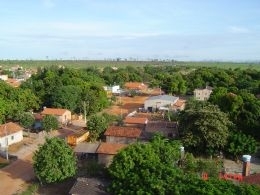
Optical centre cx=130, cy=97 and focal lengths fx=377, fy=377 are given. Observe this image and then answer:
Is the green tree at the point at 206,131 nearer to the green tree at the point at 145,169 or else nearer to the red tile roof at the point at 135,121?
the green tree at the point at 145,169

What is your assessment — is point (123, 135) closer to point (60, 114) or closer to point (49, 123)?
point (49, 123)

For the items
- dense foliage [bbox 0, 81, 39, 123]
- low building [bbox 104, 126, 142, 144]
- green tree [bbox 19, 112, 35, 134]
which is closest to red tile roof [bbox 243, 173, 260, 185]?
low building [bbox 104, 126, 142, 144]

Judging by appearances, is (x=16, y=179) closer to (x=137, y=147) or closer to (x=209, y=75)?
(x=137, y=147)

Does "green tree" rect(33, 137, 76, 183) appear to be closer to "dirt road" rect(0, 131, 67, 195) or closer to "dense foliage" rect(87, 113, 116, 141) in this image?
"dirt road" rect(0, 131, 67, 195)

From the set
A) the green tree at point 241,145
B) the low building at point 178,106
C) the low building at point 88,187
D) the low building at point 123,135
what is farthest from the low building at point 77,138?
the low building at point 178,106

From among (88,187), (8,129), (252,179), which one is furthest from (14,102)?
(252,179)
